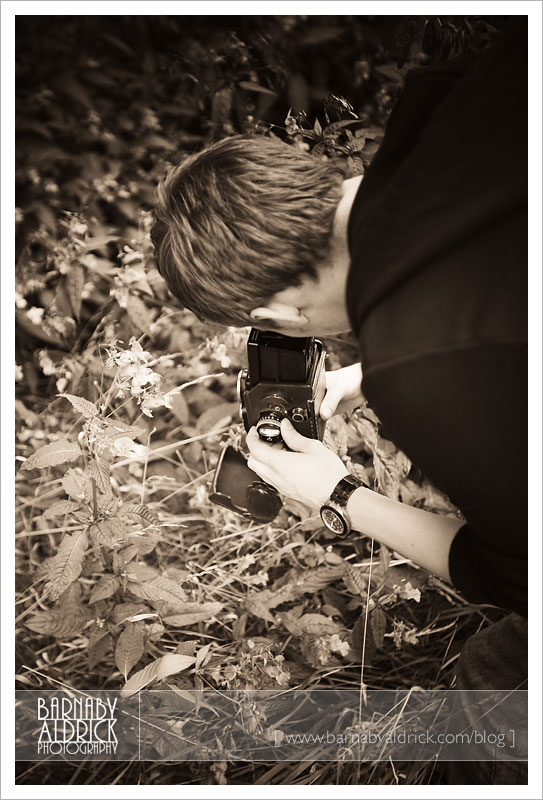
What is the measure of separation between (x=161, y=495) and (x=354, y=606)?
45 centimetres

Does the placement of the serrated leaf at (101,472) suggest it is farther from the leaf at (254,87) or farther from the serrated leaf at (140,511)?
the leaf at (254,87)

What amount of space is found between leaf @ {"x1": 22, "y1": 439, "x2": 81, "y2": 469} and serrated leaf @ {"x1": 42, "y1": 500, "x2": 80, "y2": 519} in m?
0.08

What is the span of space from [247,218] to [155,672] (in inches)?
34.5

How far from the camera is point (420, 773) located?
4.26 ft

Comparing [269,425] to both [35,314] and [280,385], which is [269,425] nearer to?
[280,385]

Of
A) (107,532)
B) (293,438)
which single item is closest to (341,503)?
(293,438)

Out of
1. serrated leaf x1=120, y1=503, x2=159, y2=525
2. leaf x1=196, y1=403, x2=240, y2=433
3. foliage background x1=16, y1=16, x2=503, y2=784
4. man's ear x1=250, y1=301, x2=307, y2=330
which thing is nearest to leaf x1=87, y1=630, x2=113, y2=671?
foliage background x1=16, y1=16, x2=503, y2=784

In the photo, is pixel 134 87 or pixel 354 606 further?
pixel 354 606

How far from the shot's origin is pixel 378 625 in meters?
1.37

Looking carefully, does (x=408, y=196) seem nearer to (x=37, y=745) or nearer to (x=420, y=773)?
(x=420, y=773)

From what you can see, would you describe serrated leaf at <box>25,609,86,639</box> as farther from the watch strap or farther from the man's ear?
the man's ear

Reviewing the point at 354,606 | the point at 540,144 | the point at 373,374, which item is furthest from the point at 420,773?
the point at 540,144

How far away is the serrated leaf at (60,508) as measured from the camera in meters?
1.30

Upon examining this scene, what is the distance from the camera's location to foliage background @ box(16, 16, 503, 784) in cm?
121
